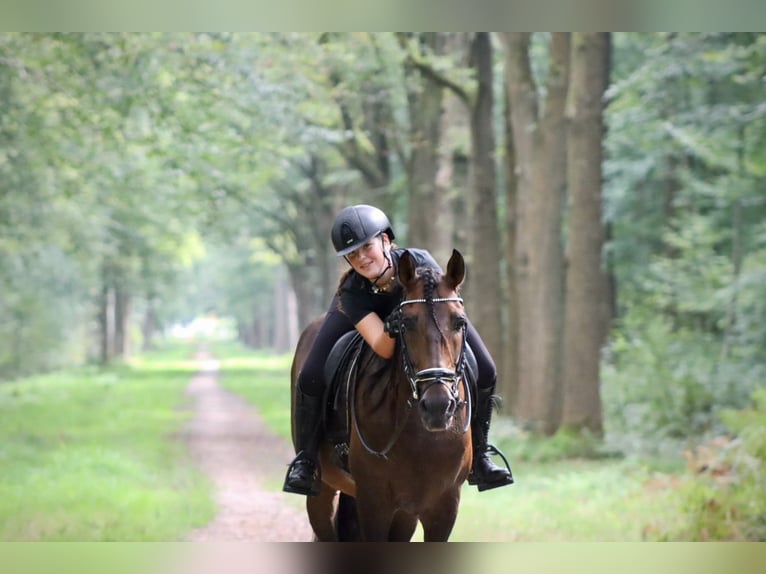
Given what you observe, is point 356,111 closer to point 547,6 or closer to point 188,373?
point 547,6

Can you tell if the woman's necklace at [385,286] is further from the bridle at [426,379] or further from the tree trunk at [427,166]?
the tree trunk at [427,166]

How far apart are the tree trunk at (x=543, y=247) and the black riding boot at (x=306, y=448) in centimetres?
1061

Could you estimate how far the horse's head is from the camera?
18.4ft

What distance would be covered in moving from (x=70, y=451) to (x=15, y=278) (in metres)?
8.96

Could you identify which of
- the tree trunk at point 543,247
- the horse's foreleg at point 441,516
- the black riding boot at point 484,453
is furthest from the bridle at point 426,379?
the tree trunk at point 543,247

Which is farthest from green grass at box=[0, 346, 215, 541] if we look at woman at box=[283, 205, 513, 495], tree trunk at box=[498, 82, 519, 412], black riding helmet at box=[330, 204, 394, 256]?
black riding helmet at box=[330, 204, 394, 256]

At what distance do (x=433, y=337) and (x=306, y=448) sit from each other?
5.01ft

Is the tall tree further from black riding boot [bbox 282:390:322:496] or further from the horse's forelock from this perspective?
the horse's forelock

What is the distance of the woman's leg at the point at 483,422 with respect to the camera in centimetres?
667

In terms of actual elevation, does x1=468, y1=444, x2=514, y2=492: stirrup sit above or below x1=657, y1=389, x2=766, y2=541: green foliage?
above

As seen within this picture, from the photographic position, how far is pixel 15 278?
26234 mm

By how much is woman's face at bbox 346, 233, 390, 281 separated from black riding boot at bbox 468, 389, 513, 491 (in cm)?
94

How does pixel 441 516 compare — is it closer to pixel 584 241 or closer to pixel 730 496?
pixel 730 496

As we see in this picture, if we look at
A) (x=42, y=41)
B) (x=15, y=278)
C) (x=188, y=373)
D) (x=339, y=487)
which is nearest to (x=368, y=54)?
(x=42, y=41)
